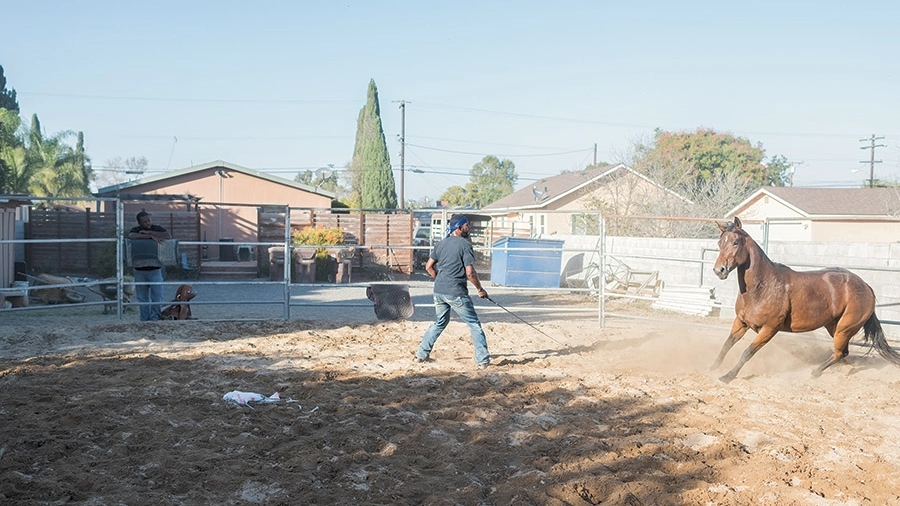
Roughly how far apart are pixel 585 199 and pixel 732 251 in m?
24.3

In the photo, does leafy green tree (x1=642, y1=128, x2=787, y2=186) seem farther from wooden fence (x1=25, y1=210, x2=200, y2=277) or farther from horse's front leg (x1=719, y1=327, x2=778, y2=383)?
horse's front leg (x1=719, y1=327, x2=778, y2=383)

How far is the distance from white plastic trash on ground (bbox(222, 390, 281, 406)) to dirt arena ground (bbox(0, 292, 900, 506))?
120mm

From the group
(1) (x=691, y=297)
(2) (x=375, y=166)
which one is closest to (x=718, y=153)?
(2) (x=375, y=166)

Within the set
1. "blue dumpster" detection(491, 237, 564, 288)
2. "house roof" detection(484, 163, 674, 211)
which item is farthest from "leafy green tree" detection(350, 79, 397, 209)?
"blue dumpster" detection(491, 237, 564, 288)

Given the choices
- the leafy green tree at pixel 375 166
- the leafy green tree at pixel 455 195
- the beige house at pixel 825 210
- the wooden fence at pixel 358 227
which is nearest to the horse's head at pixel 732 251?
the wooden fence at pixel 358 227

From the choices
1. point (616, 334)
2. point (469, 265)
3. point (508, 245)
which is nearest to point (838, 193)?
point (508, 245)

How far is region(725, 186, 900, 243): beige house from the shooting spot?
2729 centimetres

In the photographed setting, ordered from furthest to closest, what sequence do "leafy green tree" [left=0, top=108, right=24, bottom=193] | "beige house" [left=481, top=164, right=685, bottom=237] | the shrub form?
"beige house" [left=481, top=164, right=685, bottom=237]
"leafy green tree" [left=0, top=108, right=24, bottom=193]
the shrub

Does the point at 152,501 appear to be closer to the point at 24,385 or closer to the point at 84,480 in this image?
the point at 84,480

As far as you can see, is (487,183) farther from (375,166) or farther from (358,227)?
(358,227)

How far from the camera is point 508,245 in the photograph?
18.5m

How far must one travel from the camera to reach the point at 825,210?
102ft

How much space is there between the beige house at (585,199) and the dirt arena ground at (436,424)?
12607 millimetres

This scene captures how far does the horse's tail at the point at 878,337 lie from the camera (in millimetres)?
7520
